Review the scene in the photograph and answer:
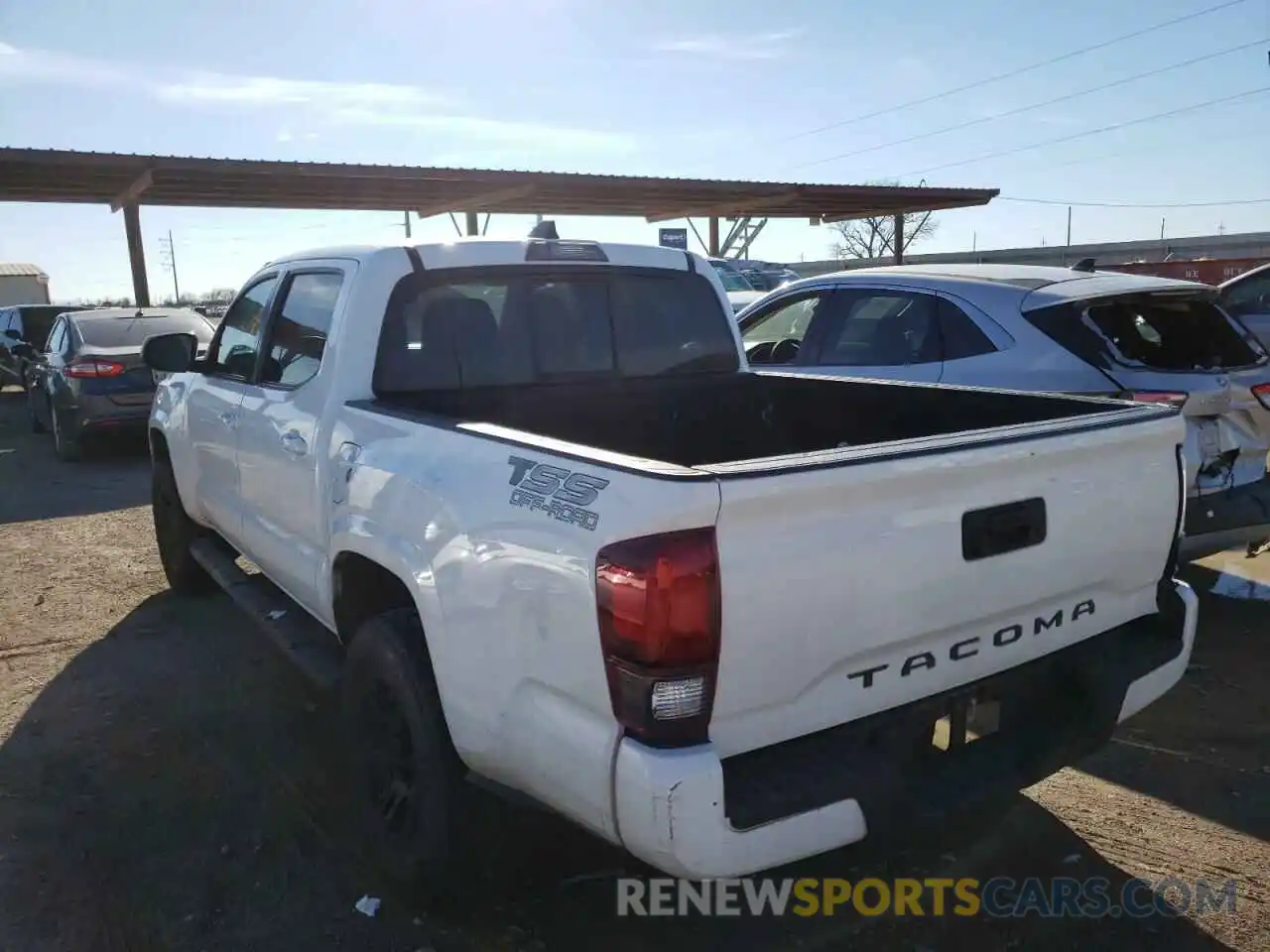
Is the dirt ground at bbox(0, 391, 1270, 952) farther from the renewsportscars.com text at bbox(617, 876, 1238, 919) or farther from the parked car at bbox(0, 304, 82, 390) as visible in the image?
the parked car at bbox(0, 304, 82, 390)

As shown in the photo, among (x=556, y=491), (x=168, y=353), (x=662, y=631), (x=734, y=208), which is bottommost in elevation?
(x=662, y=631)

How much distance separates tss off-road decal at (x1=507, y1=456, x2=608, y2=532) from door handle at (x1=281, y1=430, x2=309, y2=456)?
1489mm

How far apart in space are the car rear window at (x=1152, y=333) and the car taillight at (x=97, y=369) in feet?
30.9

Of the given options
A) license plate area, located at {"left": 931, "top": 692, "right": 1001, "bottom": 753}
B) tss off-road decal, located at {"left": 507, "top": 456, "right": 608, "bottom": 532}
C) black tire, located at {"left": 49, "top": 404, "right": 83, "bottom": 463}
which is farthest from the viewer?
black tire, located at {"left": 49, "top": 404, "right": 83, "bottom": 463}

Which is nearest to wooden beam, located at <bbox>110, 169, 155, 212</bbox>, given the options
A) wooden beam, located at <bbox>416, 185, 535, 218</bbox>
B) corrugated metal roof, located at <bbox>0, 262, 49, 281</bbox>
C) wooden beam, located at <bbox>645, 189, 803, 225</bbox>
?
wooden beam, located at <bbox>416, 185, 535, 218</bbox>

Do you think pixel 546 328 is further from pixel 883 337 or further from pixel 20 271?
pixel 20 271

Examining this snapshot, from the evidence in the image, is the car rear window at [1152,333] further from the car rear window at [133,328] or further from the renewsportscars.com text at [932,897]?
the car rear window at [133,328]

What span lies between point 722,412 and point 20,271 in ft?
205

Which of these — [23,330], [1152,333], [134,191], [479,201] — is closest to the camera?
[1152,333]

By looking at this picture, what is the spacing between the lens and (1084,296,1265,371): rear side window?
4977 mm

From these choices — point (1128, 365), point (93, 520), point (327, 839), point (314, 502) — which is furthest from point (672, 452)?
point (93, 520)

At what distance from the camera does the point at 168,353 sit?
475 centimetres

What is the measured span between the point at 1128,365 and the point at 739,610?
11.8ft

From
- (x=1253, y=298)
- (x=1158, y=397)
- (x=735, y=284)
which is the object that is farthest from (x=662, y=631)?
(x=735, y=284)
